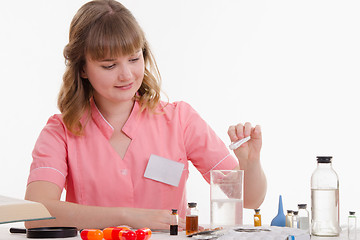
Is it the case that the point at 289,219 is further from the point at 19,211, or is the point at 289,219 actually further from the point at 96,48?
the point at 96,48

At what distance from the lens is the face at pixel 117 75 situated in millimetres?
1754

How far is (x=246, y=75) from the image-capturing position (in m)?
4.11

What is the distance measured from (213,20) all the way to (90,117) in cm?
237

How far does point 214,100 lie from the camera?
13.5 feet

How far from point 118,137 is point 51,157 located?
25cm

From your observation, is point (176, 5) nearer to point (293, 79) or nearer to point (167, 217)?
point (293, 79)

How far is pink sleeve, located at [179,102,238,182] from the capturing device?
199 cm

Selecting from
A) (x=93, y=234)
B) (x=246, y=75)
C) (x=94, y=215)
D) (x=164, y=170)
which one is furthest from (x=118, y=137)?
(x=246, y=75)

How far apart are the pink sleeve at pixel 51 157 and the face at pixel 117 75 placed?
241 millimetres

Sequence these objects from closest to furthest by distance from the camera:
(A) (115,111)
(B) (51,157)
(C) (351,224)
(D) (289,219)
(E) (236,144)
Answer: (C) (351,224) < (D) (289,219) < (E) (236,144) < (B) (51,157) < (A) (115,111)

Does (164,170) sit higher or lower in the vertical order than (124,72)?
lower

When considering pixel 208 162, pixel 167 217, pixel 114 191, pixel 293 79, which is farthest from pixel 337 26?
pixel 167 217

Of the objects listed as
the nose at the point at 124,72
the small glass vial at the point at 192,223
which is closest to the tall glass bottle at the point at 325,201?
the small glass vial at the point at 192,223

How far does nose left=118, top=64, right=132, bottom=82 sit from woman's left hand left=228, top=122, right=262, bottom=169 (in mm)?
394
